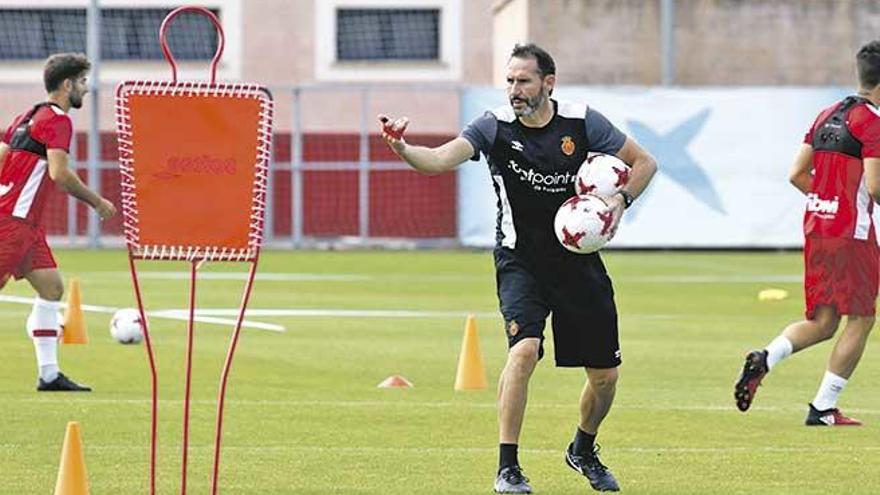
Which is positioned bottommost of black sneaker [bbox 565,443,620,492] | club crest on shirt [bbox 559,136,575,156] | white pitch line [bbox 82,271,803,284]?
white pitch line [bbox 82,271,803,284]

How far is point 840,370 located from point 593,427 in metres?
2.87

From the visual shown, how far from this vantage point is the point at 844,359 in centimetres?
1309

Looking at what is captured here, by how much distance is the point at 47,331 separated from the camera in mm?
14945

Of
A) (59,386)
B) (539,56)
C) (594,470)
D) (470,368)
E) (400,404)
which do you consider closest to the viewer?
(539,56)

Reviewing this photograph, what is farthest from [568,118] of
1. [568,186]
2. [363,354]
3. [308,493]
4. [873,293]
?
[363,354]

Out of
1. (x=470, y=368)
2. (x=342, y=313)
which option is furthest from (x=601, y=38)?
(x=470, y=368)

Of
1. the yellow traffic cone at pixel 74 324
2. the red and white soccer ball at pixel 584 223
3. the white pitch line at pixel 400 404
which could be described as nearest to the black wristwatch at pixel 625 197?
the red and white soccer ball at pixel 584 223

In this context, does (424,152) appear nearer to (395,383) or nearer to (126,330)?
(395,383)

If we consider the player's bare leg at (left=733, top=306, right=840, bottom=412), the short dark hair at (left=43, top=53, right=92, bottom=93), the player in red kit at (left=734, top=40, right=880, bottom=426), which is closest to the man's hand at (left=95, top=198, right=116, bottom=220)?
the short dark hair at (left=43, top=53, right=92, bottom=93)

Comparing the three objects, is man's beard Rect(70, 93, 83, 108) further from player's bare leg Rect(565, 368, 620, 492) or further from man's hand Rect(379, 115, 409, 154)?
man's hand Rect(379, 115, 409, 154)

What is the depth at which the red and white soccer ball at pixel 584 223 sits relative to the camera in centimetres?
1000

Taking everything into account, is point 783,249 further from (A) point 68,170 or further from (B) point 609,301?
(B) point 609,301

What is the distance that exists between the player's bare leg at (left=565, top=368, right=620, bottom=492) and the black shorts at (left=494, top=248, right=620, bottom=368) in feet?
0.49

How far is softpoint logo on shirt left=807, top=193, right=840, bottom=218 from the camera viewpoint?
13.1m
